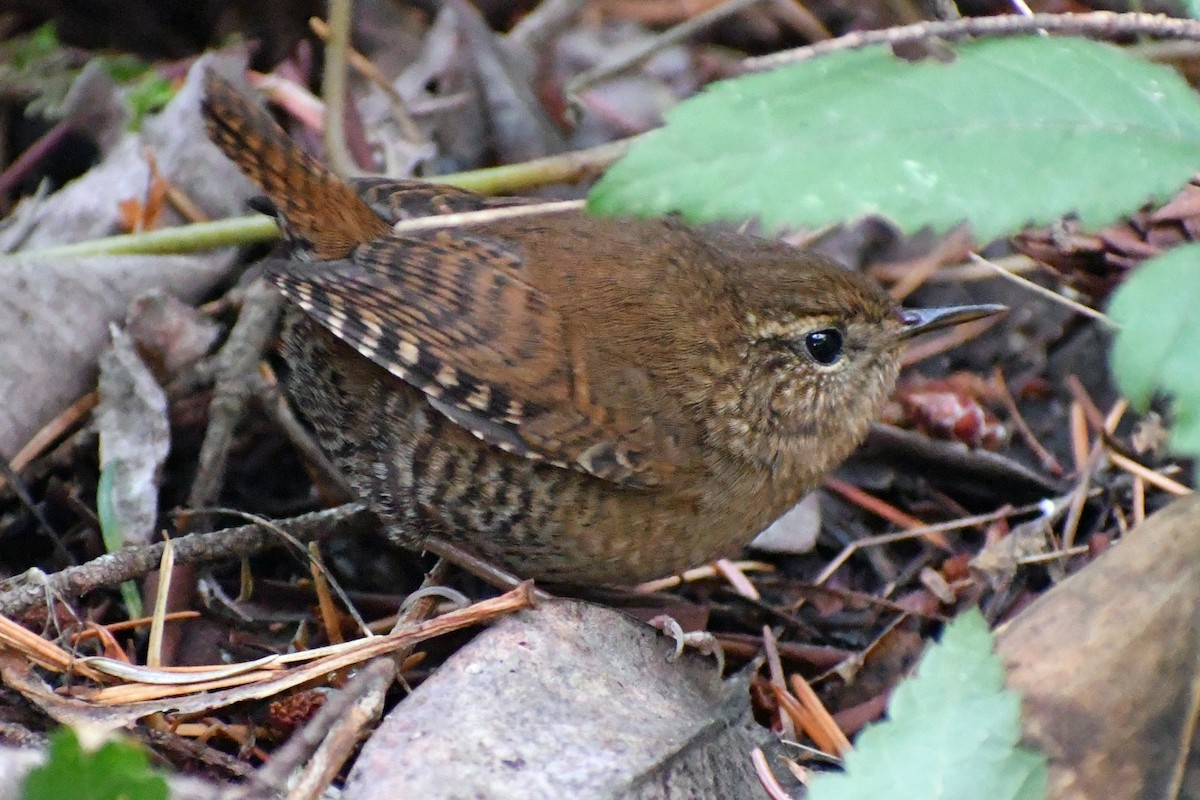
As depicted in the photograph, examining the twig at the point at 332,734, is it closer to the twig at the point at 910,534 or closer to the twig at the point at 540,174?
the twig at the point at 910,534

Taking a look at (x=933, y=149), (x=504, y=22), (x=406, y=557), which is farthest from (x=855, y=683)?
(x=504, y=22)

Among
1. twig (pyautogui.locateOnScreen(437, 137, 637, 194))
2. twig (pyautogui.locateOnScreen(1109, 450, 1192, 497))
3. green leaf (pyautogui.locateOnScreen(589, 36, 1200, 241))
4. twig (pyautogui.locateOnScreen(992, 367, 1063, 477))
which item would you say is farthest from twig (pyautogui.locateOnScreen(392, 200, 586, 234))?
green leaf (pyautogui.locateOnScreen(589, 36, 1200, 241))

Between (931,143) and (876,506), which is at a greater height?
(931,143)

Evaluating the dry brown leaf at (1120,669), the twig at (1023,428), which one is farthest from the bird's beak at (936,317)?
the dry brown leaf at (1120,669)

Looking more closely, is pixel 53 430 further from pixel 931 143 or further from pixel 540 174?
pixel 931 143

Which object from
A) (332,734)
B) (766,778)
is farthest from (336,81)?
(766,778)

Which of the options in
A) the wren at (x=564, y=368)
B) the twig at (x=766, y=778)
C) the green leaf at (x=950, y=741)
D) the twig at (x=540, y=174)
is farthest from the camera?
the twig at (x=540, y=174)

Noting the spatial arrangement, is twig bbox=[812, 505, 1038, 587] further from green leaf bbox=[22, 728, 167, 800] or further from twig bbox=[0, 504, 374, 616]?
green leaf bbox=[22, 728, 167, 800]

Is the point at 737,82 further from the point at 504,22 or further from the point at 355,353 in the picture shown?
the point at 504,22
